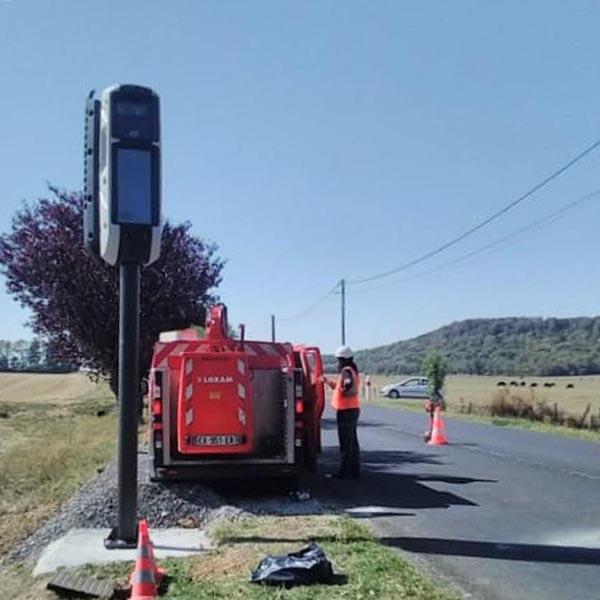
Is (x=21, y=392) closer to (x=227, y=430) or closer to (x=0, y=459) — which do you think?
(x=0, y=459)

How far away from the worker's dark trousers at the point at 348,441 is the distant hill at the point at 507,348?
96366 mm

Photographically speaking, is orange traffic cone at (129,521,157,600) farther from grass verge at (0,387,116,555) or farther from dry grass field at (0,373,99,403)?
dry grass field at (0,373,99,403)

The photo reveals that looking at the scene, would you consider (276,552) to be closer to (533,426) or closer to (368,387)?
(533,426)

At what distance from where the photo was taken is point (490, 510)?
397 inches

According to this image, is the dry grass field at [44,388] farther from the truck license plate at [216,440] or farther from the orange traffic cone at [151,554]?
the orange traffic cone at [151,554]

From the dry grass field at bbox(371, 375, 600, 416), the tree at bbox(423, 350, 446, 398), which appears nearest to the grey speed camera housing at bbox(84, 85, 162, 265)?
the dry grass field at bbox(371, 375, 600, 416)

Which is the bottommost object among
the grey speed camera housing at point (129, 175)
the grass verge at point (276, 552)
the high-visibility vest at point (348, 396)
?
the grass verge at point (276, 552)

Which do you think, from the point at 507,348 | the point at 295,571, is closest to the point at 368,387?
the point at 295,571

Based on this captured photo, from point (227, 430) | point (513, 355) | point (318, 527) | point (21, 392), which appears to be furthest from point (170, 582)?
point (513, 355)

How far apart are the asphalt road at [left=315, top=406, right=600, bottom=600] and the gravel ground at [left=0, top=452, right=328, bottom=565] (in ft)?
2.99

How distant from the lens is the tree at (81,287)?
1989 centimetres

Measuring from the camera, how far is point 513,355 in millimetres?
138250

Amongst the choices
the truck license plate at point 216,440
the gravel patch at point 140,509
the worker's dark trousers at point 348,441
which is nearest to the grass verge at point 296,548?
the gravel patch at point 140,509

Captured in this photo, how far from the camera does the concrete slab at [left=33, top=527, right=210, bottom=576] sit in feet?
23.4
